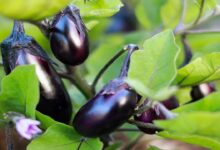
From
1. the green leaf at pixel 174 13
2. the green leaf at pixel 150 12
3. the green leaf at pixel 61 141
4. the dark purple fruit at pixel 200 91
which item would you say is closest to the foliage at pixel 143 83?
the green leaf at pixel 61 141

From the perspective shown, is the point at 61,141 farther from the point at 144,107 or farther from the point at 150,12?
the point at 150,12

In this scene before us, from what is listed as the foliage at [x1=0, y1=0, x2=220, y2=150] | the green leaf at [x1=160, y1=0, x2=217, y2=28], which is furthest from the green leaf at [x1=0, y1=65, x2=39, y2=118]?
the green leaf at [x1=160, y1=0, x2=217, y2=28]

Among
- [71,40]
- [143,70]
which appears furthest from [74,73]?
[143,70]

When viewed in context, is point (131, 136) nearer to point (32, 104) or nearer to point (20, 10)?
point (32, 104)

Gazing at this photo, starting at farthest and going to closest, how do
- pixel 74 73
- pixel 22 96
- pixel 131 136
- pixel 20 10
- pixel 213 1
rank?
pixel 131 136 → pixel 213 1 → pixel 74 73 → pixel 22 96 → pixel 20 10

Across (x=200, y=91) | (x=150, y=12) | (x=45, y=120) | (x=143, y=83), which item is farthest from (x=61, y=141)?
(x=150, y=12)

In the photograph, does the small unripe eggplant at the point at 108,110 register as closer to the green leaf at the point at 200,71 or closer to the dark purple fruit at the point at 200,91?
the green leaf at the point at 200,71
